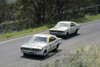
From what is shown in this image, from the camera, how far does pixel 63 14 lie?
3656 centimetres

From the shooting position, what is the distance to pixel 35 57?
54.2 feet

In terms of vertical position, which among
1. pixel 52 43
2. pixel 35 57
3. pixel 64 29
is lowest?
pixel 35 57

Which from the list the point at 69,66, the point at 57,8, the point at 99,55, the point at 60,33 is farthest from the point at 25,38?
the point at 57,8

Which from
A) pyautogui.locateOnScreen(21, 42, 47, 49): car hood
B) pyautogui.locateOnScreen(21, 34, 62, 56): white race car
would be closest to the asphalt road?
pyautogui.locateOnScreen(21, 34, 62, 56): white race car

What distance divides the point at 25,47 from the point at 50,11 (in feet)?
72.7

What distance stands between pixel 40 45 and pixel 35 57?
871 mm

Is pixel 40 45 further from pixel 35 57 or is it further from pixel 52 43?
pixel 52 43

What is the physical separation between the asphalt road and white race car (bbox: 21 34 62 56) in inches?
17.8

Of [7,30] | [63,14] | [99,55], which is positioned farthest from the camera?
[63,14]

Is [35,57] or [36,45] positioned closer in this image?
[36,45]

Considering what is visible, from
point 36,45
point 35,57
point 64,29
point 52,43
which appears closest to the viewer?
point 36,45

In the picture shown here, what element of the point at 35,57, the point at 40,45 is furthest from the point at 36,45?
the point at 35,57

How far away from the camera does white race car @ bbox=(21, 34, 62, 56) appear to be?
16.0 m

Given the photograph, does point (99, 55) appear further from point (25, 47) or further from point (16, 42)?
point (16, 42)
